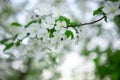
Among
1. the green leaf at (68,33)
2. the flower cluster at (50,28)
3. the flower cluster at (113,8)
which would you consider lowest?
the flower cluster at (113,8)

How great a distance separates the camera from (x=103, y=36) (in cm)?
464

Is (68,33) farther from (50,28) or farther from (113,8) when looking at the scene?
(113,8)

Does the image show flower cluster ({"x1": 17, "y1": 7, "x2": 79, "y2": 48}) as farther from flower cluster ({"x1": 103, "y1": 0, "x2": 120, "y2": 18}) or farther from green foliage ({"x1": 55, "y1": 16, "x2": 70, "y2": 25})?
flower cluster ({"x1": 103, "y1": 0, "x2": 120, "y2": 18})

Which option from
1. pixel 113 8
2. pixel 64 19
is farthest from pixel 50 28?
pixel 113 8

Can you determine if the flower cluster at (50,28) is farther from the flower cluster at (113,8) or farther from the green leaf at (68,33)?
the flower cluster at (113,8)

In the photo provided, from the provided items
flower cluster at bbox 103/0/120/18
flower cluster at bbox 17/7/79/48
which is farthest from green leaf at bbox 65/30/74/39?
flower cluster at bbox 103/0/120/18

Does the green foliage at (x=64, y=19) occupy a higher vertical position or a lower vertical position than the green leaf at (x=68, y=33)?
higher

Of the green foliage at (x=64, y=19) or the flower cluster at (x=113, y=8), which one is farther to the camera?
the green foliage at (x=64, y=19)

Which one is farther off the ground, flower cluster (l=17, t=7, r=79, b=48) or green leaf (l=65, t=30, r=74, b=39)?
flower cluster (l=17, t=7, r=79, b=48)

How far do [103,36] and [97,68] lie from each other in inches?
26.6

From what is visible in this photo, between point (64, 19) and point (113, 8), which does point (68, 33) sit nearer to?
point (64, 19)

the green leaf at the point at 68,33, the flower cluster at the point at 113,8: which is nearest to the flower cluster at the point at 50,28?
the green leaf at the point at 68,33

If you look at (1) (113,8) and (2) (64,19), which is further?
(2) (64,19)

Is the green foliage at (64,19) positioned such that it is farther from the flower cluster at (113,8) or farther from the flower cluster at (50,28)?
the flower cluster at (113,8)
